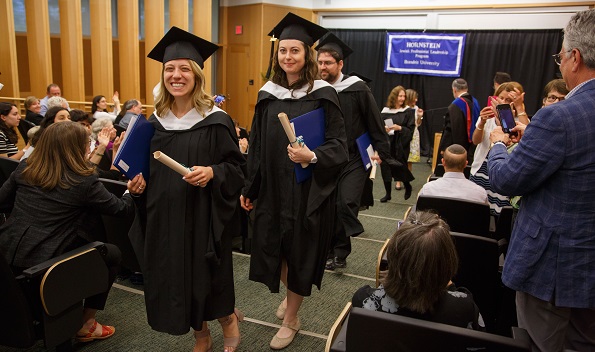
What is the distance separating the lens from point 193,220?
7.38 ft

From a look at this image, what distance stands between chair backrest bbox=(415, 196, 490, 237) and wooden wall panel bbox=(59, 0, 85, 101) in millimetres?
7641

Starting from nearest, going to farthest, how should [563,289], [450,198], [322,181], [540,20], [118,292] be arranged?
[563,289]
[322,181]
[450,198]
[118,292]
[540,20]

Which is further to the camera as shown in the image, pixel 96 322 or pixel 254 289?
pixel 254 289

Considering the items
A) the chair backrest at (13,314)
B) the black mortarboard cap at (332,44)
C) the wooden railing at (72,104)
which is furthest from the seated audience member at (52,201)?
the wooden railing at (72,104)

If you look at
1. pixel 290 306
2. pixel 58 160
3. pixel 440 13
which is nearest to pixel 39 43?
pixel 58 160

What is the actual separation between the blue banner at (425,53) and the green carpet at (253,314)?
7774 mm

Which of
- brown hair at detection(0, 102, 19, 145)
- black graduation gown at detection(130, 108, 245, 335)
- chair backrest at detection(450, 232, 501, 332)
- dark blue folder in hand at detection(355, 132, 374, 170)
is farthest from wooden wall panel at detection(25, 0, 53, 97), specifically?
chair backrest at detection(450, 232, 501, 332)

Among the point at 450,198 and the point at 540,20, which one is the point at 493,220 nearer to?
the point at 450,198

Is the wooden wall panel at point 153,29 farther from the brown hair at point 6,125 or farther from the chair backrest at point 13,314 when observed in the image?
the chair backrest at point 13,314

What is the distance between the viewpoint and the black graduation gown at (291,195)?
2514mm

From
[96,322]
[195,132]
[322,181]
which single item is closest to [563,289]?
[322,181]

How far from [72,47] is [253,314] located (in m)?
7.41

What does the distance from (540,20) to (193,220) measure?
1012cm

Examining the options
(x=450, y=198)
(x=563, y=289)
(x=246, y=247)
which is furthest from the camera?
(x=246, y=247)
